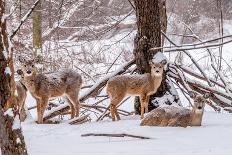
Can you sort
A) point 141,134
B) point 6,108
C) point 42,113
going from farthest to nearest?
point 42,113 → point 141,134 → point 6,108

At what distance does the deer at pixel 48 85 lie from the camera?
27.8 feet

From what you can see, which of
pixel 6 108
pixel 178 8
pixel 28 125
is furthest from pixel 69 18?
pixel 6 108

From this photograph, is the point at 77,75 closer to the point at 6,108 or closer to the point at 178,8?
the point at 6,108

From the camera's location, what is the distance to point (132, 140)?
19.7 feet

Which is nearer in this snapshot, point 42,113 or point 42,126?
point 42,126

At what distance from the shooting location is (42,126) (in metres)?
7.69

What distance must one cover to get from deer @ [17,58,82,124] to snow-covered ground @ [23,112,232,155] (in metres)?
1.03

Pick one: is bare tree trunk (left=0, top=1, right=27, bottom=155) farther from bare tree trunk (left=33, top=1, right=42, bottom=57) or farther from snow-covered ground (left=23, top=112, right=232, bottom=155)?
bare tree trunk (left=33, top=1, right=42, bottom=57)

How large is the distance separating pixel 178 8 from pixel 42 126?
1462 cm

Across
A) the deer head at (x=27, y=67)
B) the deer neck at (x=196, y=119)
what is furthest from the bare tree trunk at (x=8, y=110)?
the deer head at (x=27, y=67)

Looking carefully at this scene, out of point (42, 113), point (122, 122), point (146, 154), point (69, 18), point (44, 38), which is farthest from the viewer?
point (69, 18)

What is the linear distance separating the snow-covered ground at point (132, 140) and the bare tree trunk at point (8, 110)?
0.63m

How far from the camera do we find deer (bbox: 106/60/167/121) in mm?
8438

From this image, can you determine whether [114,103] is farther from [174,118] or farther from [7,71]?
[7,71]
